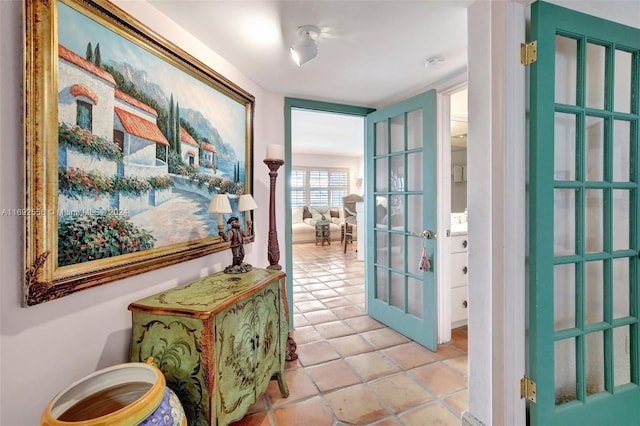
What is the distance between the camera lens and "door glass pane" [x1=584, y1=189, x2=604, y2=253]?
1.41 metres

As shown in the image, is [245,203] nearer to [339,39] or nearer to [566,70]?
[339,39]

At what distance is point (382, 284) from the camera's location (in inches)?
114

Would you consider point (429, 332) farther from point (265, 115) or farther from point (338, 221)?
point (338, 221)

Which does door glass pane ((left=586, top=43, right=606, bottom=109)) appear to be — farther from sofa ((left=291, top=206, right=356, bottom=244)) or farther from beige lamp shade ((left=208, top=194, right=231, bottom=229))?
sofa ((left=291, top=206, right=356, bottom=244))

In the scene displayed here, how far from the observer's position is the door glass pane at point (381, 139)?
2.78 m

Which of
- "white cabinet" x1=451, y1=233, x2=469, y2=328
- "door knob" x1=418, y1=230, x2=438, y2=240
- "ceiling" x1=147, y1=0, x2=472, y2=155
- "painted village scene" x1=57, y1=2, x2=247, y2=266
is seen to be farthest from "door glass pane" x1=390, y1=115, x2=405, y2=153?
"painted village scene" x1=57, y1=2, x2=247, y2=266

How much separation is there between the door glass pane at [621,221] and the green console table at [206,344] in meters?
1.86

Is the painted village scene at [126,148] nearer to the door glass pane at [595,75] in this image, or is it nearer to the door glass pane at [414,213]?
the door glass pane at [414,213]

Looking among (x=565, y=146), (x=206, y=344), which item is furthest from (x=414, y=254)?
(x=206, y=344)

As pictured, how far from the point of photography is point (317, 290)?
12.5ft

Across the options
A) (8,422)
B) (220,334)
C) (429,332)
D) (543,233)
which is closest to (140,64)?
(220,334)

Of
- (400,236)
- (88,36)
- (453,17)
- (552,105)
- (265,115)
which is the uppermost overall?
(453,17)

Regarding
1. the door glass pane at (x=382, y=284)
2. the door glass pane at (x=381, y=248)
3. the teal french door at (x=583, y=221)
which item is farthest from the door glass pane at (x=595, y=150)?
the door glass pane at (x=382, y=284)

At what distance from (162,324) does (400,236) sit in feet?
6.72
